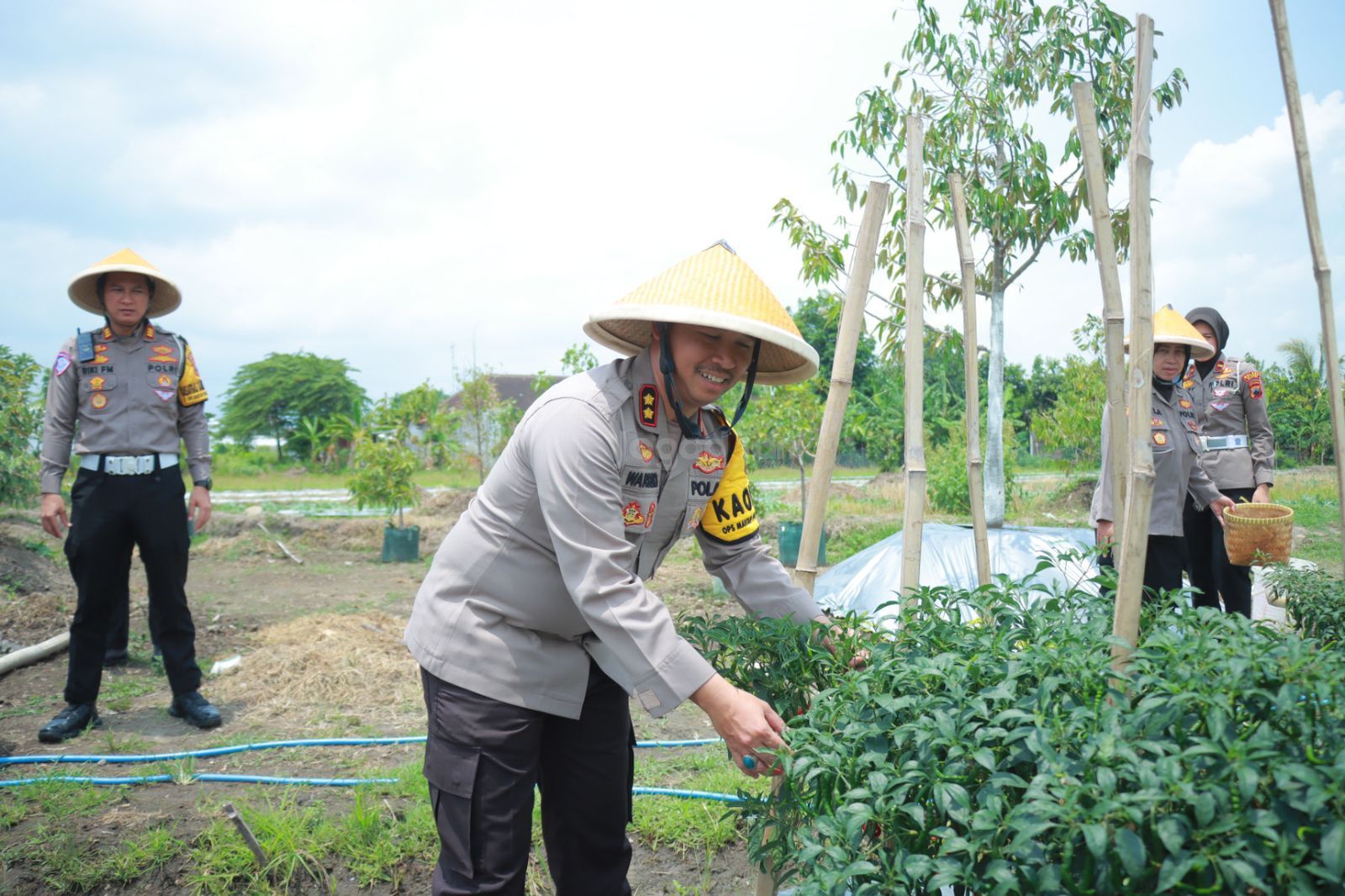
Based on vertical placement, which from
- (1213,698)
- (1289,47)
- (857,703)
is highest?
(1289,47)

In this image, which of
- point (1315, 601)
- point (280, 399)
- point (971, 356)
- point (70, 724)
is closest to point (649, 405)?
point (971, 356)

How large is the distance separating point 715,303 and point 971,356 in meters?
1.22

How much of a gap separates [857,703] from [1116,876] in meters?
→ 0.50

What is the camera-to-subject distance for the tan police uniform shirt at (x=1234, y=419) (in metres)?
4.51

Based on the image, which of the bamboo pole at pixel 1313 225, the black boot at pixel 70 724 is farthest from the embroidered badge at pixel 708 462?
the black boot at pixel 70 724

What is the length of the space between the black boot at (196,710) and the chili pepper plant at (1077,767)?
3423 millimetres

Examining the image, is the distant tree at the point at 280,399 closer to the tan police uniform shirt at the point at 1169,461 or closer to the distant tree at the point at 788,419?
the distant tree at the point at 788,419

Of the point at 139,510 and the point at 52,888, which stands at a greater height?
the point at 139,510

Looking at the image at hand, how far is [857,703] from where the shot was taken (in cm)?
158

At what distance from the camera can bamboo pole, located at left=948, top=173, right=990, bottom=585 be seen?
278 centimetres

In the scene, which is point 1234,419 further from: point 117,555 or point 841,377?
point 117,555

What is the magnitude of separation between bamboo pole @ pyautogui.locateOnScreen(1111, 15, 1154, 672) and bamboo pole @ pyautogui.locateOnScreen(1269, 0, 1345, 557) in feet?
1.98

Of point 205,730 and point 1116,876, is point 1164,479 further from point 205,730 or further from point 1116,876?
point 205,730

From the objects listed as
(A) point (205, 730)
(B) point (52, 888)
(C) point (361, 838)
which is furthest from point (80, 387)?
(C) point (361, 838)
